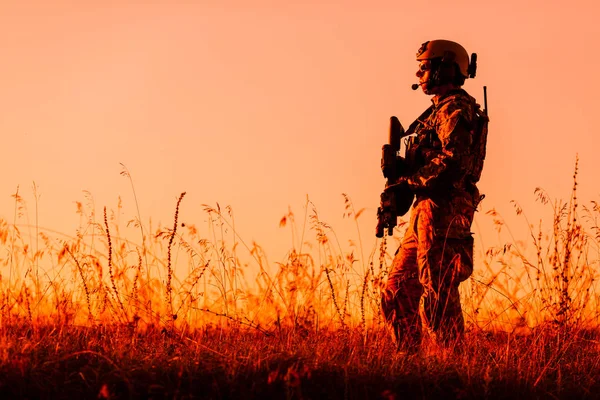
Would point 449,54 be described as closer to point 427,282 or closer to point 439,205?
point 439,205

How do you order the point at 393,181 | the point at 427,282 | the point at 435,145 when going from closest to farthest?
1. the point at 427,282
2. the point at 435,145
3. the point at 393,181

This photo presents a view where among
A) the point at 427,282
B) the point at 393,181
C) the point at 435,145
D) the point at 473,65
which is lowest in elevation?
the point at 427,282

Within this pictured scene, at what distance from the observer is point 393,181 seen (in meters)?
6.29

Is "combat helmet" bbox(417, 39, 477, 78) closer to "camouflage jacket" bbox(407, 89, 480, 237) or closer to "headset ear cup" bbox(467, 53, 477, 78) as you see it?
"headset ear cup" bbox(467, 53, 477, 78)

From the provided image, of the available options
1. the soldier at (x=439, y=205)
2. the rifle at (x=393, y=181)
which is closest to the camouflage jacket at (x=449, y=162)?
the soldier at (x=439, y=205)

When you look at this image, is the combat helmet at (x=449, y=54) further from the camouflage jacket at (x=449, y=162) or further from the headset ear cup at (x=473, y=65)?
the camouflage jacket at (x=449, y=162)

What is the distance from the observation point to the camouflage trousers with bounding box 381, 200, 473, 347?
5918mm

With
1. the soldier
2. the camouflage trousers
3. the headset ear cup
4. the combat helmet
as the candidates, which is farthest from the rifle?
the headset ear cup

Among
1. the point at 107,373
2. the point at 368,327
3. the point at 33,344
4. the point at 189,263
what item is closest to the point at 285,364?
the point at 107,373

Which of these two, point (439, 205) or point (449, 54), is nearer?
point (439, 205)

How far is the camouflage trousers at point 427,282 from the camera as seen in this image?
5.92 meters

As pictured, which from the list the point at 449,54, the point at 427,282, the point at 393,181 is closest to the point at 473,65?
the point at 449,54

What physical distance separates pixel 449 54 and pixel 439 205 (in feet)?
3.23

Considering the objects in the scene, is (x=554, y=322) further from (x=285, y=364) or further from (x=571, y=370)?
(x=285, y=364)
